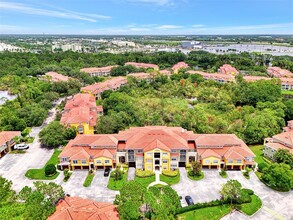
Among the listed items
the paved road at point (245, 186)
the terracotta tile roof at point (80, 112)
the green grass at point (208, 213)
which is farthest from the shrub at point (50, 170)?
the green grass at point (208, 213)

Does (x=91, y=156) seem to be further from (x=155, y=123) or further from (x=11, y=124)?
(x=11, y=124)

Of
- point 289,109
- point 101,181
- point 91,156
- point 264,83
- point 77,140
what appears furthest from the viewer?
point 264,83

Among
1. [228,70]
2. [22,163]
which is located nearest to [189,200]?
[22,163]

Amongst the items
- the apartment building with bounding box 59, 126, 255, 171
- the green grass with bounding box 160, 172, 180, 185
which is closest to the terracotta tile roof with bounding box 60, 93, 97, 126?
the apartment building with bounding box 59, 126, 255, 171

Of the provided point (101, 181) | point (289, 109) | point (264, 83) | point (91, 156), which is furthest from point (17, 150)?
point (264, 83)

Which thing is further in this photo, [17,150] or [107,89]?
[107,89]

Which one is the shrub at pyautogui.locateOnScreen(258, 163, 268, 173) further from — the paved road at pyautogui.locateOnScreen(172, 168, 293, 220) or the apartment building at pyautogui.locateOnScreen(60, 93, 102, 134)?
the apartment building at pyautogui.locateOnScreen(60, 93, 102, 134)

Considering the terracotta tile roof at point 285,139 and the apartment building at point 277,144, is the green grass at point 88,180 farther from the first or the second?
the terracotta tile roof at point 285,139
